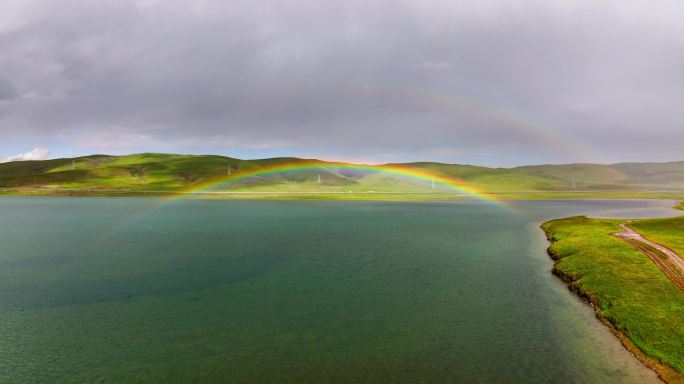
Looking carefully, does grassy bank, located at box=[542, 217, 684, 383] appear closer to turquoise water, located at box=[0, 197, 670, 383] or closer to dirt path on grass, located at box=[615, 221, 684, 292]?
dirt path on grass, located at box=[615, 221, 684, 292]

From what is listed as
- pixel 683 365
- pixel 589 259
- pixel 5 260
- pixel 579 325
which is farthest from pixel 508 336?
pixel 5 260

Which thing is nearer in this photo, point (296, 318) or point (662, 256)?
point (296, 318)

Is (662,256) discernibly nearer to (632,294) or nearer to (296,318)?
(632,294)

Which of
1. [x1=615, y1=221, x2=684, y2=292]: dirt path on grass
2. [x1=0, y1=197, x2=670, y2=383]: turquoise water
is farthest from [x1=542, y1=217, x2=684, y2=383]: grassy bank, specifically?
[x1=0, y1=197, x2=670, y2=383]: turquoise water

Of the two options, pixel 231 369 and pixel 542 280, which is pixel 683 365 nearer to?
pixel 542 280

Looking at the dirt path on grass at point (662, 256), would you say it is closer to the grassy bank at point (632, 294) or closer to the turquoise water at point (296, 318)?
the grassy bank at point (632, 294)

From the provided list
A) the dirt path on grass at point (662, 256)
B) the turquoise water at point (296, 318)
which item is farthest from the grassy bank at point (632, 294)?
the turquoise water at point (296, 318)

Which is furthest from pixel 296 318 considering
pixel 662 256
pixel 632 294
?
pixel 662 256
